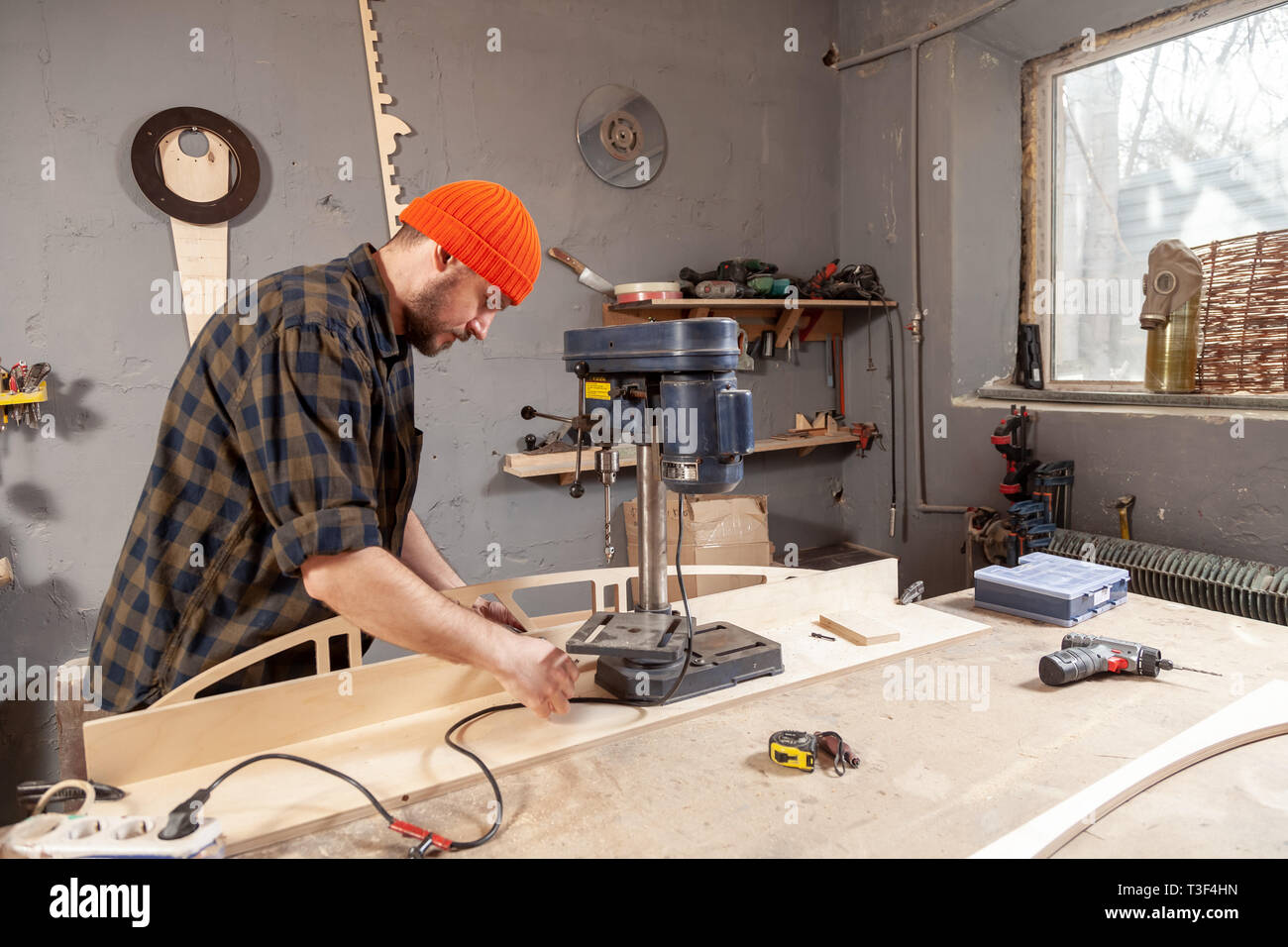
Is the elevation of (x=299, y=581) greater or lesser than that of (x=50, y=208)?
lesser

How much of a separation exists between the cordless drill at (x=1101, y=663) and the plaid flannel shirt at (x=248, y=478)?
3.48 ft

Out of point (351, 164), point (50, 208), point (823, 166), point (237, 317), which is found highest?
point (823, 166)

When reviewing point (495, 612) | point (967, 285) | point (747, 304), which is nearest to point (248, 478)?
point (495, 612)

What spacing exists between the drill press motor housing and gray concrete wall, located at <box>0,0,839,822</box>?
5.88 ft

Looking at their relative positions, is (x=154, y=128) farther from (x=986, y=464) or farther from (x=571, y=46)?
(x=986, y=464)

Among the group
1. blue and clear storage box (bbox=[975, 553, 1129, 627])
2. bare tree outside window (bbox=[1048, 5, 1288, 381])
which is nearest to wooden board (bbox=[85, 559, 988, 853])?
blue and clear storage box (bbox=[975, 553, 1129, 627])

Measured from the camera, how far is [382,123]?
2713 mm

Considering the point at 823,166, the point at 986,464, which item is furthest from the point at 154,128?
the point at 986,464

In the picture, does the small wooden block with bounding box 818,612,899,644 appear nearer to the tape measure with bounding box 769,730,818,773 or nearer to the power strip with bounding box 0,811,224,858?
the tape measure with bounding box 769,730,818,773

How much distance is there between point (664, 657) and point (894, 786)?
35 cm

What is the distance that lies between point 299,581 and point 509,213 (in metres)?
0.67

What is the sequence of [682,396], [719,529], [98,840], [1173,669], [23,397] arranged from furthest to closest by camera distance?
[719,529] → [23,397] → [1173,669] → [682,396] → [98,840]

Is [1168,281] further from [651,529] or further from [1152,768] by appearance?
[651,529]

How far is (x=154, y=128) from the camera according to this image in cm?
236
